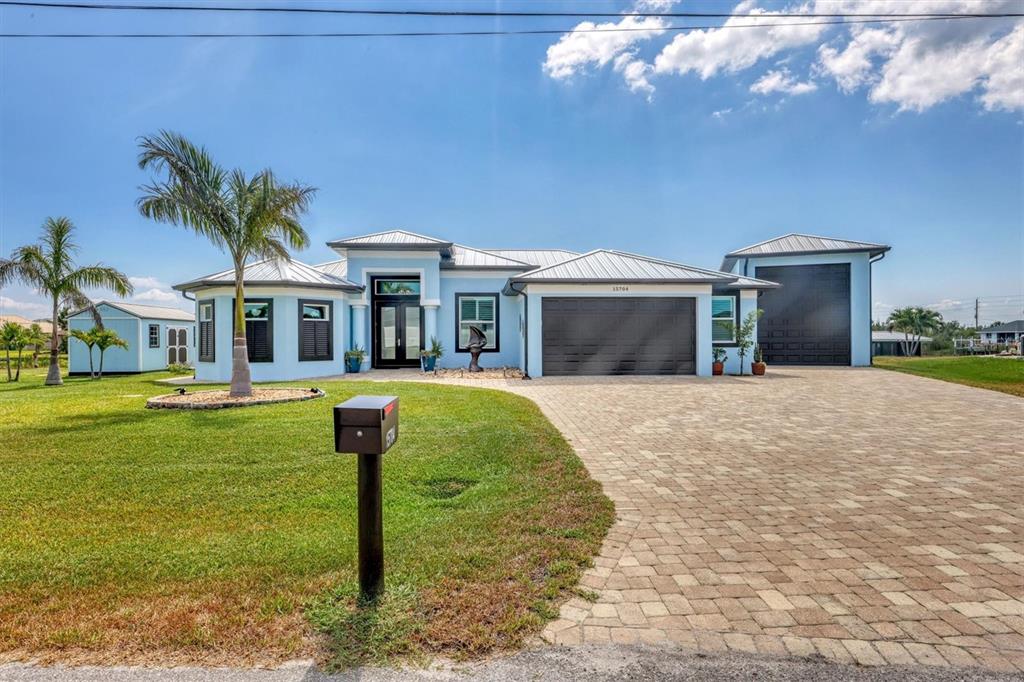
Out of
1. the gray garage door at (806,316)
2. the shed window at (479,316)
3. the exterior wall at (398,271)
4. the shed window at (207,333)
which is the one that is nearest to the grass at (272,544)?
the shed window at (207,333)

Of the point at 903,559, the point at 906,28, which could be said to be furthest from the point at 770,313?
the point at 903,559

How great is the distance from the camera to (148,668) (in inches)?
79.9

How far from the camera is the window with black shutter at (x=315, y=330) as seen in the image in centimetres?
1468

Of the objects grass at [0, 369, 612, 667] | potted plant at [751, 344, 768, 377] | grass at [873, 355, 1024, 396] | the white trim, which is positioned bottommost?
grass at [0, 369, 612, 667]

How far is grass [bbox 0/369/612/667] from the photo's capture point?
2.21 metres

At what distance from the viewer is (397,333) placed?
17438mm

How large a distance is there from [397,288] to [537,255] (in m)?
7.71

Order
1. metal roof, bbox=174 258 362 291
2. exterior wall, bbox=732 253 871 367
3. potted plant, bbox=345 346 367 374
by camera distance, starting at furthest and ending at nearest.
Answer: exterior wall, bbox=732 253 871 367, potted plant, bbox=345 346 367 374, metal roof, bbox=174 258 362 291

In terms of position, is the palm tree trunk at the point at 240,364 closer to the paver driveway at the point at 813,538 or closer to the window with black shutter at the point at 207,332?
the window with black shutter at the point at 207,332

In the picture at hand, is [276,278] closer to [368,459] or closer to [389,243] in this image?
[389,243]

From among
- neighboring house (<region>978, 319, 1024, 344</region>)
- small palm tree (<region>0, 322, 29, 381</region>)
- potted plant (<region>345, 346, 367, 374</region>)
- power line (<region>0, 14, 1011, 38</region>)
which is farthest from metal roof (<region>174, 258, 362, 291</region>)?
neighboring house (<region>978, 319, 1024, 344</region>)

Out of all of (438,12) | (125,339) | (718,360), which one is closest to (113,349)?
(125,339)

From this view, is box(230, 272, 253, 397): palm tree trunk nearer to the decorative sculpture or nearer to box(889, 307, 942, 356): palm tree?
the decorative sculpture

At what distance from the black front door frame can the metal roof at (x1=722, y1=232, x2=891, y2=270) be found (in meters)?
13.6
